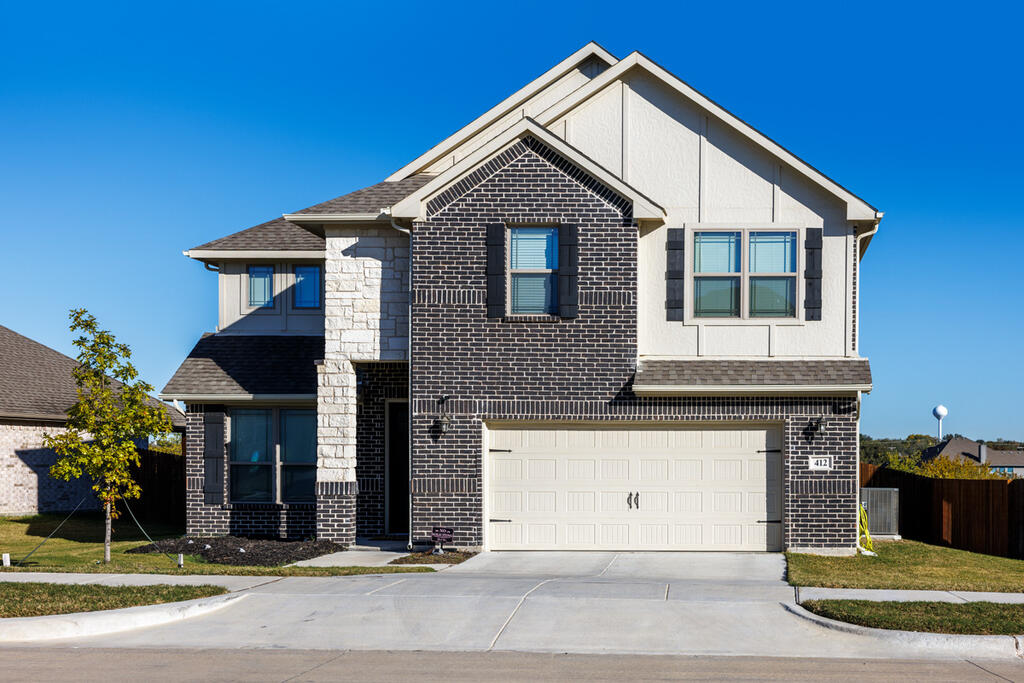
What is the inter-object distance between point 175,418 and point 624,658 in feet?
91.1

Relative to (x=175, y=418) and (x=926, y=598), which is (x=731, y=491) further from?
(x=175, y=418)

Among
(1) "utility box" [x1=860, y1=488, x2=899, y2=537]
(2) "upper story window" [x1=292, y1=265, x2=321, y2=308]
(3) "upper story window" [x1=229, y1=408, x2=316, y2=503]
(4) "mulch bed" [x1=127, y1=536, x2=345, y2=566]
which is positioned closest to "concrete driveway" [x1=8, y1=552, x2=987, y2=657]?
(4) "mulch bed" [x1=127, y1=536, x2=345, y2=566]

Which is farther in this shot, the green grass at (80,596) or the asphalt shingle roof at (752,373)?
the asphalt shingle roof at (752,373)

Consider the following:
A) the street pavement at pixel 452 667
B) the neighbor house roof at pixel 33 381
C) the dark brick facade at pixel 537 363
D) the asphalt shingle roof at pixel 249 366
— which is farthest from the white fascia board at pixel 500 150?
the neighbor house roof at pixel 33 381

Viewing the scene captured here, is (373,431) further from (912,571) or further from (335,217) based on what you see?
(912,571)

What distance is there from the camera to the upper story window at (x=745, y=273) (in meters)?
17.6

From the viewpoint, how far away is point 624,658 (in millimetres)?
9906

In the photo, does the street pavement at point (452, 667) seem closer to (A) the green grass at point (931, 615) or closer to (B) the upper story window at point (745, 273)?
(A) the green grass at point (931, 615)

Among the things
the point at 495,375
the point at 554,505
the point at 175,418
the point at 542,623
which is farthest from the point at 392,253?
the point at 175,418

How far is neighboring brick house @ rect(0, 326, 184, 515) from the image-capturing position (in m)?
25.5

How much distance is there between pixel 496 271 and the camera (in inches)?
685

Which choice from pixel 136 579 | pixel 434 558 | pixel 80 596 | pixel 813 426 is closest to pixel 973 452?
pixel 813 426

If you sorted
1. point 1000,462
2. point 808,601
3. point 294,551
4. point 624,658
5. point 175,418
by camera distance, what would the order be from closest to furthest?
point 624,658
point 808,601
point 294,551
point 175,418
point 1000,462

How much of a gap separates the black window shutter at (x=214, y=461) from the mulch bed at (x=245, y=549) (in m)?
1.01
